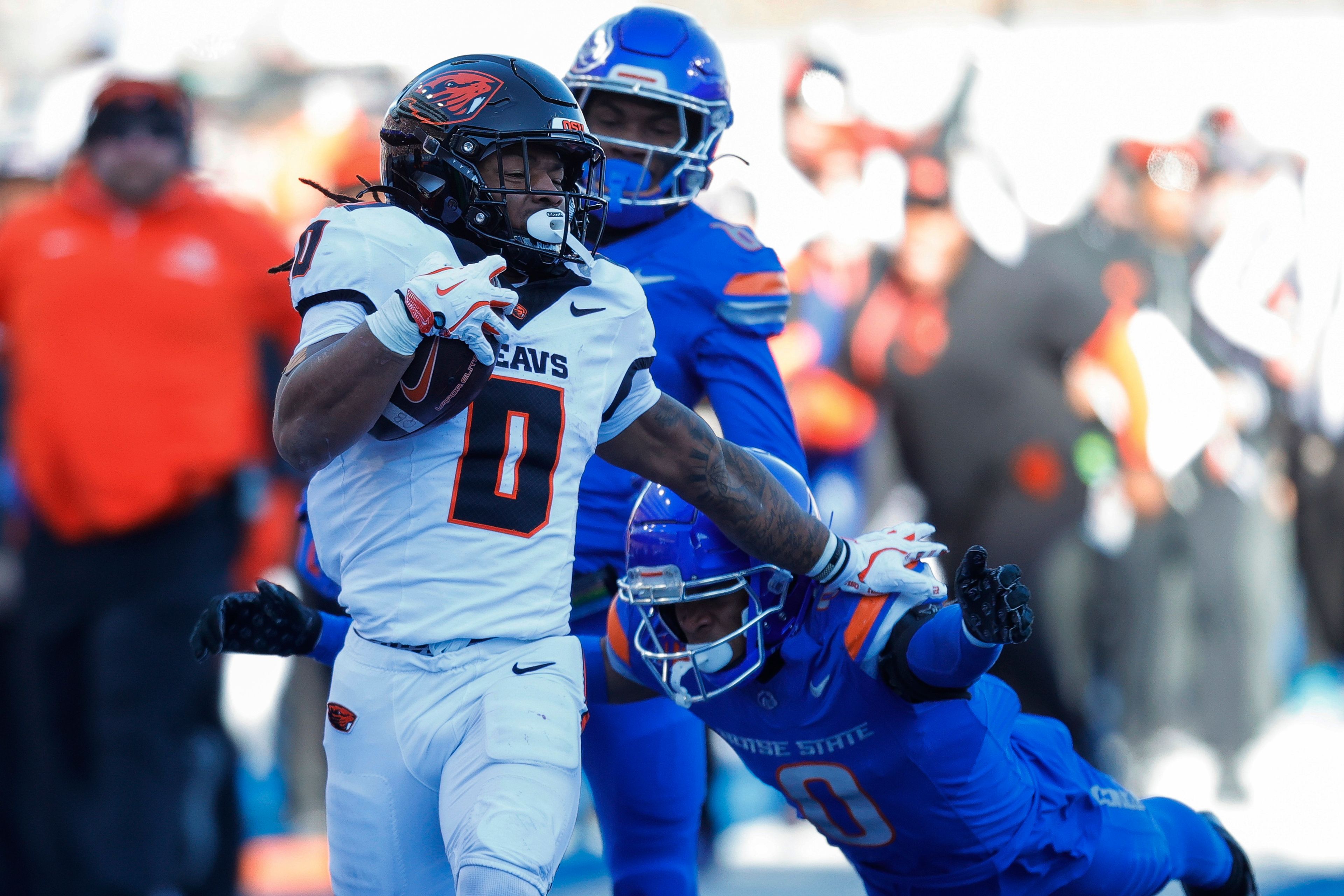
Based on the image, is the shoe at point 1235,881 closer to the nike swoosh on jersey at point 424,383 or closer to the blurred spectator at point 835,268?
the nike swoosh on jersey at point 424,383

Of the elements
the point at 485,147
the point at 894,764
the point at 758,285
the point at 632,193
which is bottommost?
the point at 894,764

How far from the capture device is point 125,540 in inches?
165

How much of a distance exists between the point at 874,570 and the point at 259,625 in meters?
0.92

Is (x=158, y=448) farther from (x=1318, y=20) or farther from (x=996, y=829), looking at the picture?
(x=1318, y=20)

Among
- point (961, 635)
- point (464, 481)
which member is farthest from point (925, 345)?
point (464, 481)

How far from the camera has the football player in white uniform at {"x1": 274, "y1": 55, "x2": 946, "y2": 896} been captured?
82.2 inches

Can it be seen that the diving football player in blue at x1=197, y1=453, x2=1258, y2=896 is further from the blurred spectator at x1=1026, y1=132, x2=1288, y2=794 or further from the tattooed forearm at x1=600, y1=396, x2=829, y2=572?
the blurred spectator at x1=1026, y1=132, x2=1288, y2=794

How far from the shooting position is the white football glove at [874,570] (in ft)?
8.42

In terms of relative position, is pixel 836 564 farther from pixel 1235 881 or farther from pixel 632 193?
pixel 1235 881

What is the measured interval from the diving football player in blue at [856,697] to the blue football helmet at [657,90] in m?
0.57

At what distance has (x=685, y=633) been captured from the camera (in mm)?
2607

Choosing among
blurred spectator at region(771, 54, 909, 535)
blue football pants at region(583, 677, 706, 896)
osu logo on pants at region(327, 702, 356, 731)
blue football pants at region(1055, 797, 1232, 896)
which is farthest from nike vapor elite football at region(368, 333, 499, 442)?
blurred spectator at region(771, 54, 909, 535)

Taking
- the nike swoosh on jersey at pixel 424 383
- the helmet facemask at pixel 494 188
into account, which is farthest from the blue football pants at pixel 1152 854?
the nike swoosh on jersey at pixel 424 383

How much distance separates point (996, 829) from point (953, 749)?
19cm
